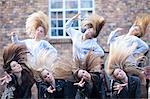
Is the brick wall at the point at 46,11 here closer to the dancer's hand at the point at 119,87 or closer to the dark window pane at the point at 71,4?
the dark window pane at the point at 71,4

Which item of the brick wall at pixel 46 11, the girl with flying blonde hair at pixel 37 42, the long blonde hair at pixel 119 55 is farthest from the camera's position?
the brick wall at pixel 46 11

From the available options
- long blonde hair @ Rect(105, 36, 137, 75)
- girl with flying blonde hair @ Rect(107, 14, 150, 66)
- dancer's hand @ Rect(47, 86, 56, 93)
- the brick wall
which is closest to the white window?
the brick wall

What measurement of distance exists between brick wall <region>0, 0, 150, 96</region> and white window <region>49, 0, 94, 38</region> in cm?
29

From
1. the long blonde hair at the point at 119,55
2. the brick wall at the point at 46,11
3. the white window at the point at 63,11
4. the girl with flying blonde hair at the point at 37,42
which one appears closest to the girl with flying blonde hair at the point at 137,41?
the long blonde hair at the point at 119,55

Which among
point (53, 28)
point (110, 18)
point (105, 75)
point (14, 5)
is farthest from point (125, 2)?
point (105, 75)

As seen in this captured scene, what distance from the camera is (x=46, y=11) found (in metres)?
14.9

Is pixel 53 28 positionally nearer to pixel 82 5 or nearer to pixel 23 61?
pixel 82 5

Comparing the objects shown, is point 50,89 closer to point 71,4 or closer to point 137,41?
point 137,41

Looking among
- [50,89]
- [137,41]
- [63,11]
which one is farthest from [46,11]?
[50,89]

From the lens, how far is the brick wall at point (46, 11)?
14703 mm

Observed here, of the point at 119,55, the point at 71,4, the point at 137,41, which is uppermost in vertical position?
the point at 71,4

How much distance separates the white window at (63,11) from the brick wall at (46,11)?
29 cm

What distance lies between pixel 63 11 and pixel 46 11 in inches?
21.2

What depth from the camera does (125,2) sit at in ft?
48.5
